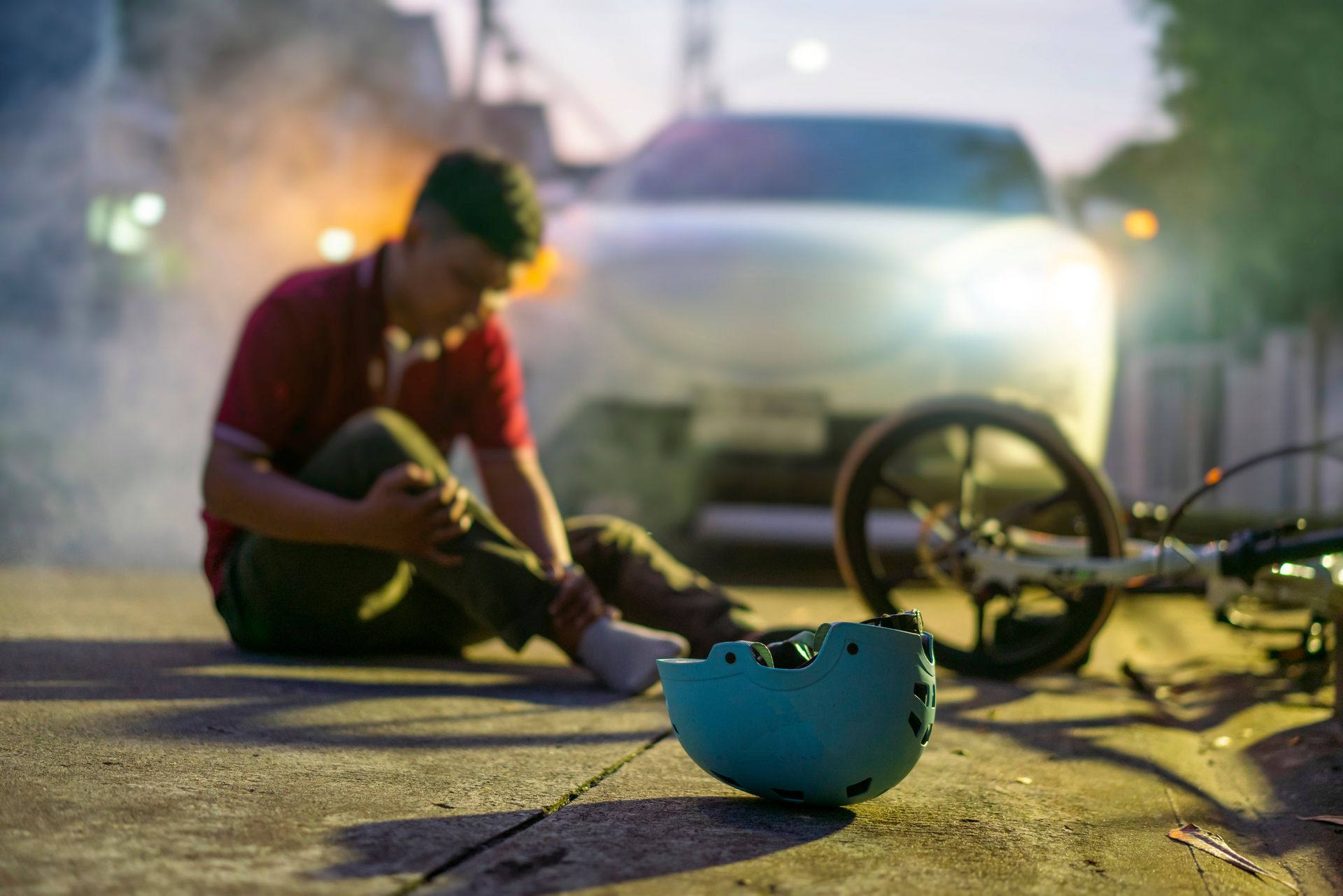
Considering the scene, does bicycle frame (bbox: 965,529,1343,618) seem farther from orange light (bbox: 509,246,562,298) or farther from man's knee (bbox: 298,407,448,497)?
orange light (bbox: 509,246,562,298)

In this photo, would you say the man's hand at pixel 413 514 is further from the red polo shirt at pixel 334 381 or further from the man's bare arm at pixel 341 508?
the red polo shirt at pixel 334 381

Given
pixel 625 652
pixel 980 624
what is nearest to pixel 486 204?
pixel 625 652

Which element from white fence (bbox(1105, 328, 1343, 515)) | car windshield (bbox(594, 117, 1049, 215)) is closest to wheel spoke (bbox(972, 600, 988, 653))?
car windshield (bbox(594, 117, 1049, 215))

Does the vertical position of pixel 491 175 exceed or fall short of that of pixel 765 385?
it exceeds it

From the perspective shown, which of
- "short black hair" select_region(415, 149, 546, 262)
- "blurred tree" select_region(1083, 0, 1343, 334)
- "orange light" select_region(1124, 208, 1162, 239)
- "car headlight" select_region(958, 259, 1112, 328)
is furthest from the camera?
Result: "blurred tree" select_region(1083, 0, 1343, 334)

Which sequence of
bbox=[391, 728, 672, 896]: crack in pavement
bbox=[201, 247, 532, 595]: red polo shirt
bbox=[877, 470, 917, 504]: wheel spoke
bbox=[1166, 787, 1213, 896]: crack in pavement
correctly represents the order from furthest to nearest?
bbox=[877, 470, 917, 504]: wheel spoke < bbox=[201, 247, 532, 595]: red polo shirt < bbox=[1166, 787, 1213, 896]: crack in pavement < bbox=[391, 728, 672, 896]: crack in pavement

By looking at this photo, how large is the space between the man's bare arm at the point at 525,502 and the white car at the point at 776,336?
124 centimetres

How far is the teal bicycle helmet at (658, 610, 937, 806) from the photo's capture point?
1.85 meters

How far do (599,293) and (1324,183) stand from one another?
890cm

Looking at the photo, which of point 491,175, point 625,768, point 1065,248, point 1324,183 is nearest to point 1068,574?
point 625,768

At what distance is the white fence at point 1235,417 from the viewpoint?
33.7 ft

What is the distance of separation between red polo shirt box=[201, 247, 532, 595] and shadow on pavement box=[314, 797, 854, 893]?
1.26 meters

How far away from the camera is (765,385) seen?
4523 millimetres

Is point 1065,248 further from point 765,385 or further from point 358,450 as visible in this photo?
point 358,450
